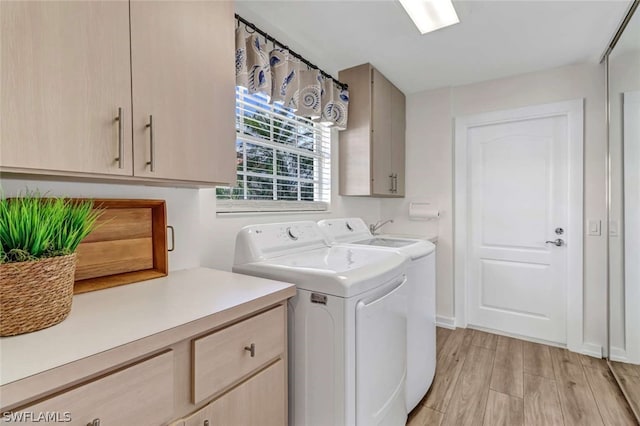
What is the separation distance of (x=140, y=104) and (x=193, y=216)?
0.66 metres

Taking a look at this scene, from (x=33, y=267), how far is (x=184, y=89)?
72 cm

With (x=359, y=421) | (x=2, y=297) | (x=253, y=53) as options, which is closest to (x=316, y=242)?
(x=359, y=421)

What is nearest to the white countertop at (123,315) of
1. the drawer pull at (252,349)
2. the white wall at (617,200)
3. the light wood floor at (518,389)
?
the drawer pull at (252,349)

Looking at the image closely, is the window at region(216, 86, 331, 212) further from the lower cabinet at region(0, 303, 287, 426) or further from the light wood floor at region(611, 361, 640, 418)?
the light wood floor at region(611, 361, 640, 418)

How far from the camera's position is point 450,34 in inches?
83.7

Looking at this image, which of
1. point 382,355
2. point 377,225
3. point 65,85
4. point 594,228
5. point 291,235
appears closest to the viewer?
point 65,85

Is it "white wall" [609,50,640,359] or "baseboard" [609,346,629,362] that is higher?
"white wall" [609,50,640,359]

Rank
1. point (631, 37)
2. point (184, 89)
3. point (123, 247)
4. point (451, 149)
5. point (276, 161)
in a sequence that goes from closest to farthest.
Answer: point (184, 89) < point (123, 247) < point (631, 37) < point (276, 161) < point (451, 149)

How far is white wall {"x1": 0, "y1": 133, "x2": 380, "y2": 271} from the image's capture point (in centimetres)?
108

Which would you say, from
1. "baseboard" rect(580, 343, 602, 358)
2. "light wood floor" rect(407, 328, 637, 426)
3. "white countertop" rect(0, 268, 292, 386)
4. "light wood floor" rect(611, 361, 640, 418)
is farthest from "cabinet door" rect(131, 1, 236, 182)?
"baseboard" rect(580, 343, 602, 358)

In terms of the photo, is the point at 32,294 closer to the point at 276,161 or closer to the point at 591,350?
the point at 276,161

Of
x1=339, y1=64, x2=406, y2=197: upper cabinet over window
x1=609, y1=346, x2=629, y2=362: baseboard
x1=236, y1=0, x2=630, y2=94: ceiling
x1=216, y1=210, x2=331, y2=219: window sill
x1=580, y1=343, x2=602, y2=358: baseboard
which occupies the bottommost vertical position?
x1=580, y1=343, x2=602, y2=358: baseboard

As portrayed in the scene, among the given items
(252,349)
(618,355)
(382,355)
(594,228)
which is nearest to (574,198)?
(594,228)

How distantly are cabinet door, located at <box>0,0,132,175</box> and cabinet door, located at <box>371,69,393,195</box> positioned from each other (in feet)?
6.55
